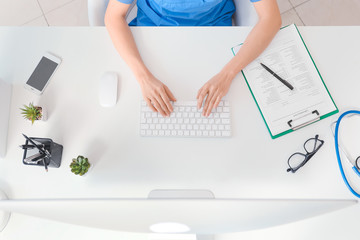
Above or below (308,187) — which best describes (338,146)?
above

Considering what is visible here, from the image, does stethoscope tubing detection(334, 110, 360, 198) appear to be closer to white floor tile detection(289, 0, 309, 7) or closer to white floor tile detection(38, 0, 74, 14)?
white floor tile detection(289, 0, 309, 7)

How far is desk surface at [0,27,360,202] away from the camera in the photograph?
2.85 feet

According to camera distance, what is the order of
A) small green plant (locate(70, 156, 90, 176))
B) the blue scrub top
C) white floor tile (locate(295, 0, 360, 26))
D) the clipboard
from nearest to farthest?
small green plant (locate(70, 156, 90, 176)) < the clipboard < the blue scrub top < white floor tile (locate(295, 0, 360, 26))

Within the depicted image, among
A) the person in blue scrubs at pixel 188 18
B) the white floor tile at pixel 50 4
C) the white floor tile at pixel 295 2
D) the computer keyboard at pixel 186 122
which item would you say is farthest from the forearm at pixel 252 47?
the white floor tile at pixel 50 4

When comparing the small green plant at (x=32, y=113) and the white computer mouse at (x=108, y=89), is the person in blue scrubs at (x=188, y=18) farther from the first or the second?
the small green plant at (x=32, y=113)

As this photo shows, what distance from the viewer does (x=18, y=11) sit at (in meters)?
1.89

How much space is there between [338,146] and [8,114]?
3.86 ft

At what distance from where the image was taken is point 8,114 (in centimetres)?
95

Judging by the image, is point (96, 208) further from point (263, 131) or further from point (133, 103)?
point (263, 131)

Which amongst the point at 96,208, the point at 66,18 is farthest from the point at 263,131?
the point at 66,18

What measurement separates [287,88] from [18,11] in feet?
6.38

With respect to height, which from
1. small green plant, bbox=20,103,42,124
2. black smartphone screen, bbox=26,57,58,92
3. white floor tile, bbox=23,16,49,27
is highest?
white floor tile, bbox=23,16,49,27

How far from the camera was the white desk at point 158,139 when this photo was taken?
87cm

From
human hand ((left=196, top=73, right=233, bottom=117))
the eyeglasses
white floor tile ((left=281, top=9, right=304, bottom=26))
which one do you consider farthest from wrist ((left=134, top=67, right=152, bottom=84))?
white floor tile ((left=281, top=9, right=304, bottom=26))
